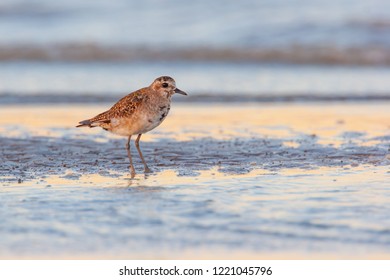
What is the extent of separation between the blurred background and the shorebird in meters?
5.08

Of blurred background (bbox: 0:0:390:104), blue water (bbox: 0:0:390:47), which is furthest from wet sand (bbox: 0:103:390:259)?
blue water (bbox: 0:0:390:47)

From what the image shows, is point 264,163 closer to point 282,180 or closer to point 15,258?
point 282,180

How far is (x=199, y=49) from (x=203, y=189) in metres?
12.2

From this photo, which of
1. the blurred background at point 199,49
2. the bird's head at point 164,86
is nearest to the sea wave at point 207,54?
the blurred background at point 199,49

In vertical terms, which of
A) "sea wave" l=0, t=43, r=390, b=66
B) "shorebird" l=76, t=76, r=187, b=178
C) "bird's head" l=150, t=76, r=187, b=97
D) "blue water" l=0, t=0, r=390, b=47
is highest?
"blue water" l=0, t=0, r=390, b=47

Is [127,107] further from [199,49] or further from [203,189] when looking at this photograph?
[199,49]

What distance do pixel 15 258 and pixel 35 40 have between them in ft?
53.0

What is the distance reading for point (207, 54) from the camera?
1917 centimetres

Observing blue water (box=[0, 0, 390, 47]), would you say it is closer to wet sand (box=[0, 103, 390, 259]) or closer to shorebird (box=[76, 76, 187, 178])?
wet sand (box=[0, 103, 390, 259])

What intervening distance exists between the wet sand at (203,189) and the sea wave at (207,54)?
20.8 feet

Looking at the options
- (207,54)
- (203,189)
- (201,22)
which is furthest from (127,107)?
(201,22)

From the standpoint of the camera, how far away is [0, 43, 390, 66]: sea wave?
18641 mm

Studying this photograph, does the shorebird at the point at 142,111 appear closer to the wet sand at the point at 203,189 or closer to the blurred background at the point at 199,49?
the wet sand at the point at 203,189

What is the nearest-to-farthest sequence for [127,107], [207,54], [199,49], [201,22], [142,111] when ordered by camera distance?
[142,111] < [127,107] < [207,54] < [199,49] < [201,22]
